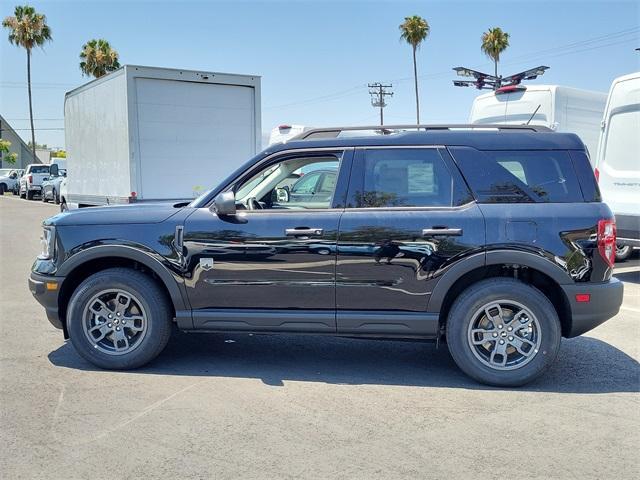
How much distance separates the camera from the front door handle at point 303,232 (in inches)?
185

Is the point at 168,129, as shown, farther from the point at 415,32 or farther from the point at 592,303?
the point at 415,32

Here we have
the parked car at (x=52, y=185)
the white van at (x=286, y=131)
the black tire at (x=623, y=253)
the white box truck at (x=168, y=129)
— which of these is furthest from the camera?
the parked car at (x=52, y=185)

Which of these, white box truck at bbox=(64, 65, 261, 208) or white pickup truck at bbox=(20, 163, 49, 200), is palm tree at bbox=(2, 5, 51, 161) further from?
white box truck at bbox=(64, 65, 261, 208)

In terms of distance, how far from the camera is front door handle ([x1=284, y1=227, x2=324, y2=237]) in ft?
15.4

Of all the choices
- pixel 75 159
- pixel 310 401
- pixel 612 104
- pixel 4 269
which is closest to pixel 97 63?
pixel 75 159

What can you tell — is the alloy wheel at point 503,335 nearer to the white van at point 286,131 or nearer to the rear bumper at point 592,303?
the rear bumper at point 592,303

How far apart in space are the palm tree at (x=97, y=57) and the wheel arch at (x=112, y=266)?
4125 centimetres

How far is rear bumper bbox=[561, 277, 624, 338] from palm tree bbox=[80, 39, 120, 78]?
142 ft

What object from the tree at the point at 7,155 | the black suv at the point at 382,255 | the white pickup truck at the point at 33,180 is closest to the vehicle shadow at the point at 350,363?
the black suv at the point at 382,255

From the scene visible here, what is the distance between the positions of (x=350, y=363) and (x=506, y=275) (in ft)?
4.96

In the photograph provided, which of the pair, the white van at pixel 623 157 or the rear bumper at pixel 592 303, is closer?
the rear bumper at pixel 592 303

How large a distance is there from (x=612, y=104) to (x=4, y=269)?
9806 millimetres

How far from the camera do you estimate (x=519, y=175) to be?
4723 millimetres

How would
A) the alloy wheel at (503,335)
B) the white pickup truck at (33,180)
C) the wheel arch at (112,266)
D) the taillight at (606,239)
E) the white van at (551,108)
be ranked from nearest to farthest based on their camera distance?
the taillight at (606,239) < the alloy wheel at (503,335) < the wheel arch at (112,266) < the white van at (551,108) < the white pickup truck at (33,180)
